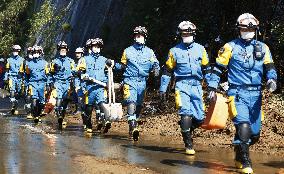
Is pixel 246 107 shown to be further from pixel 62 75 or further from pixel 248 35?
pixel 62 75

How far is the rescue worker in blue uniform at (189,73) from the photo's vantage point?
32.8 ft

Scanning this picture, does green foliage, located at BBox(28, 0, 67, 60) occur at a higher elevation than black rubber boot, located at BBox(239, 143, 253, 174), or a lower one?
higher

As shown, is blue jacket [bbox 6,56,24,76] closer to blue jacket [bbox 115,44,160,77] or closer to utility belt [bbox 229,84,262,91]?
blue jacket [bbox 115,44,160,77]

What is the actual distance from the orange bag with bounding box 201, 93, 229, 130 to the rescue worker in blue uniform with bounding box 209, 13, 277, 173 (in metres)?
0.30

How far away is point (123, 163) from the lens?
28.9ft

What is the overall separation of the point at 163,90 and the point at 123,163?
1903 millimetres

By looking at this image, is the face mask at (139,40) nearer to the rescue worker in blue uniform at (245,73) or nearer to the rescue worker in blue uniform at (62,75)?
the rescue worker in blue uniform at (62,75)

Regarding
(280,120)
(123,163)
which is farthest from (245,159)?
(280,120)

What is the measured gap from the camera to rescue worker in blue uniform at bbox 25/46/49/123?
56.8 feet

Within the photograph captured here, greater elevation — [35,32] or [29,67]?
[35,32]

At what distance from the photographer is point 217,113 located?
8.59 m

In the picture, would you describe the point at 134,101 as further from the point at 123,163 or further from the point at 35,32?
the point at 35,32

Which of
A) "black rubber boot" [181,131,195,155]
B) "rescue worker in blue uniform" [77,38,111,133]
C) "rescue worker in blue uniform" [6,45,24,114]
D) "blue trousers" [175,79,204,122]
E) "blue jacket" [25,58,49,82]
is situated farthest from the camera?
"rescue worker in blue uniform" [6,45,24,114]

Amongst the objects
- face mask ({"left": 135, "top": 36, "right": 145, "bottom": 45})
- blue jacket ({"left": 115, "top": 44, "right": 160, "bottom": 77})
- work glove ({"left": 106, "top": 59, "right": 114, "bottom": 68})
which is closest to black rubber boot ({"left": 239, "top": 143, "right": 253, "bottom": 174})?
blue jacket ({"left": 115, "top": 44, "right": 160, "bottom": 77})
